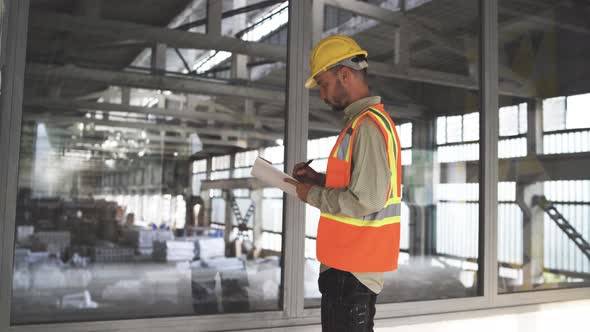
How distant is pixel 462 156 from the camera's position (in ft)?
13.2

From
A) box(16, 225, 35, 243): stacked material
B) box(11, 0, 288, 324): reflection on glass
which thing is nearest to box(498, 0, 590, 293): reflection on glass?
box(11, 0, 288, 324): reflection on glass

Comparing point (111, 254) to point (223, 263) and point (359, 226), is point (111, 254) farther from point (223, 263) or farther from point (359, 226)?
point (359, 226)

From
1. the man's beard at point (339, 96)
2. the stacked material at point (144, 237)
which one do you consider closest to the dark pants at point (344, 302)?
the man's beard at point (339, 96)

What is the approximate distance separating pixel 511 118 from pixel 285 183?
266 centimetres

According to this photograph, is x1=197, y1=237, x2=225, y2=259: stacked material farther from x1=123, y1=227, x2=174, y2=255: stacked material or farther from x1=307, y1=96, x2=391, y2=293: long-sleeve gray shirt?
x1=307, y1=96, x2=391, y2=293: long-sleeve gray shirt

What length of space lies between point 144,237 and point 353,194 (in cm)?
1146

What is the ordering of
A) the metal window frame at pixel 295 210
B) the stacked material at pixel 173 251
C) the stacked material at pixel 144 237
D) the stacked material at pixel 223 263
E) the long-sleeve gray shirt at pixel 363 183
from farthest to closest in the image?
the stacked material at pixel 144 237 → the stacked material at pixel 173 251 → the stacked material at pixel 223 263 → the metal window frame at pixel 295 210 → the long-sleeve gray shirt at pixel 363 183

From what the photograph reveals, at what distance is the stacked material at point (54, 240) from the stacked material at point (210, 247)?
9.39 ft

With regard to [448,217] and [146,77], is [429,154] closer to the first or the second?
[448,217]

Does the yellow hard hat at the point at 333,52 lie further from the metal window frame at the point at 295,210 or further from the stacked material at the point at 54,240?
the stacked material at the point at 54,240

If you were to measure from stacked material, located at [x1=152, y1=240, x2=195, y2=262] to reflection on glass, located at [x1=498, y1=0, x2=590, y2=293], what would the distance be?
833 centimetres

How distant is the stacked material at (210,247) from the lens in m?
11.2

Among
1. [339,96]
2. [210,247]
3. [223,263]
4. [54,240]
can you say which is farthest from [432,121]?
[54,240]

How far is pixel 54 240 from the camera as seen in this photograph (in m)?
11.1
